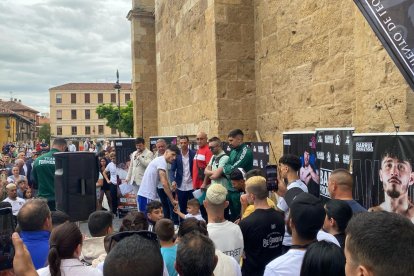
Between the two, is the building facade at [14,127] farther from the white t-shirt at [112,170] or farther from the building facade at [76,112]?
the white t-shirt at [112,170]

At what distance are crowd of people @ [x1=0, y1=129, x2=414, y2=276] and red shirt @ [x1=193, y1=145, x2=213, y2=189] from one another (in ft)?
3.07

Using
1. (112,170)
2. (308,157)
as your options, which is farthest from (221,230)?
(112,170)

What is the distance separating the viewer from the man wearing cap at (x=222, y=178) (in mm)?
6214

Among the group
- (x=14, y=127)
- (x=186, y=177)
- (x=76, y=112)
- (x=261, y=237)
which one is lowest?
(x=261, y=237)

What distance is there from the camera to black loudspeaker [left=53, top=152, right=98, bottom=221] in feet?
18.6

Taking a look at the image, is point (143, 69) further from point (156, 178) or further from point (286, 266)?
point (286, 266)

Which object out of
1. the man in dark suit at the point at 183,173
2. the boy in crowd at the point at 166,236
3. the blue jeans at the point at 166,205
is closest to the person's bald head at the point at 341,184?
the boy in crowd at the point at 166,236

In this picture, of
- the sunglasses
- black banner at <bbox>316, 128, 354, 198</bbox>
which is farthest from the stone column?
the sunglasses

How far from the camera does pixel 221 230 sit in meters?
3.45

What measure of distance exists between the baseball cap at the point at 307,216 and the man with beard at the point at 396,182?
3.64 ft

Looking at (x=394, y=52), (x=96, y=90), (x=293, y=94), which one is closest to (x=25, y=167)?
(x=293, y=94)

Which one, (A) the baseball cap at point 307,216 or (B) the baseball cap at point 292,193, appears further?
(B) the baseball cap at point 292,193

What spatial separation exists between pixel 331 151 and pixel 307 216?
258cm

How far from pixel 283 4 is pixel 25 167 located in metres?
7.38
